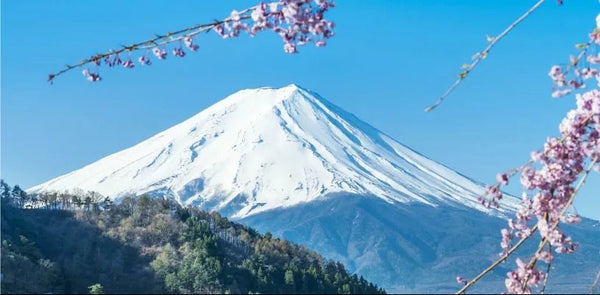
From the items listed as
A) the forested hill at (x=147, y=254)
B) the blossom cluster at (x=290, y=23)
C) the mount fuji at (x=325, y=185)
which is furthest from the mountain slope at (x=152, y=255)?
the mount fuji at (x=325, y=185)

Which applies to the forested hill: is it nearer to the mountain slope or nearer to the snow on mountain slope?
the mountain slope

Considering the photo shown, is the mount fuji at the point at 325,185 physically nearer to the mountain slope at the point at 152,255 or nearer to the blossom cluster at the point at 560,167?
the mountain slope at the point at 152,255

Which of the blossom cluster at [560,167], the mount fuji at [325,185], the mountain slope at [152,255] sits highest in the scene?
the mount fuji at [325,185]

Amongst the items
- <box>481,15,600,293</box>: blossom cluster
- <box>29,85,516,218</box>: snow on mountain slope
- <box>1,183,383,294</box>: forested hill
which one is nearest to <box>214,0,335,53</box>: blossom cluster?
<box>481,15,600,293</box>: blossom cluster

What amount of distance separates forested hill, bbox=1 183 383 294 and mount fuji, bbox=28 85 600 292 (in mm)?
97746

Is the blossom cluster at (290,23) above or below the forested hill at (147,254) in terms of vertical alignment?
below

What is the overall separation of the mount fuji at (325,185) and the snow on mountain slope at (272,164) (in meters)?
0.20

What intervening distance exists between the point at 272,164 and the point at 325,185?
9.95 m

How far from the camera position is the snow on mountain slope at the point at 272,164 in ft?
477

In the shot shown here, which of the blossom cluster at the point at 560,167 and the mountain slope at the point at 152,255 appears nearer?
the blossom cluster at the point at 560,167

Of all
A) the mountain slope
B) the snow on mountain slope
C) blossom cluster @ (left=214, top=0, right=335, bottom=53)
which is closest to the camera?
blossom cluster @ (left=214, top=0, right=335, bottom=53)

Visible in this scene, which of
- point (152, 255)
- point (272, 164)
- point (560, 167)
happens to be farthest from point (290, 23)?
point (272, 164)

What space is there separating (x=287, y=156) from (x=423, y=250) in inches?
1106

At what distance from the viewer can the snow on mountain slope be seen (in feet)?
477
